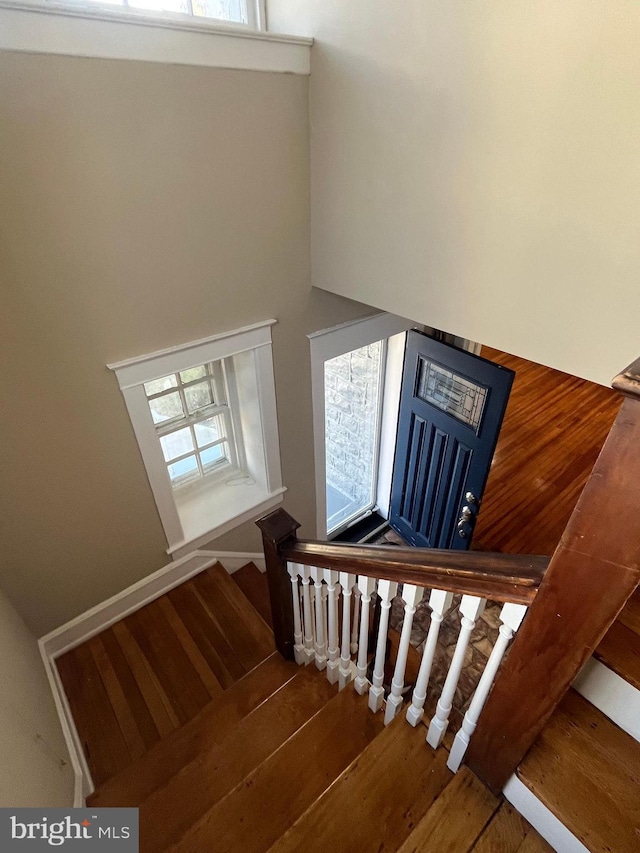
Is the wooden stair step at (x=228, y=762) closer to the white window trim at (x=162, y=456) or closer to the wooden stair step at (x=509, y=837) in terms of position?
the wooden stair step at (x=509, y=837)

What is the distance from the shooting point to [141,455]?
2131 mm

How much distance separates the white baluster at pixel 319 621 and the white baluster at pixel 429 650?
0.45 meters

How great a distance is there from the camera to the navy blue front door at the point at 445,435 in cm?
258

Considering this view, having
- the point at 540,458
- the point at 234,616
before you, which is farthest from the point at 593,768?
the point at 540,458

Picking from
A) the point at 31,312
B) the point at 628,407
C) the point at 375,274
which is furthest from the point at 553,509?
the point at 31,312

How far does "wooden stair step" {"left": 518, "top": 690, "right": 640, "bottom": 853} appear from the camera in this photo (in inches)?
37.3

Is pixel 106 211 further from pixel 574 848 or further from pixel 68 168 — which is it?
pixel 574 848

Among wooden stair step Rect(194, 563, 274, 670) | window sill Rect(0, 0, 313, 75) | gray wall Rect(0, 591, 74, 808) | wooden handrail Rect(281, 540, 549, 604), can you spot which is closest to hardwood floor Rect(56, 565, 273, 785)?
wooden stair step Rect(194, 563, 274, 670)

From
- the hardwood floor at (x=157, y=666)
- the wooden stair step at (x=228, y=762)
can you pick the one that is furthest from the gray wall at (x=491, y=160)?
the hardwood floor at (x=157, y=666)

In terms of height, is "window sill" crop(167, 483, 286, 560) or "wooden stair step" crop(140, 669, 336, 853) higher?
"window sill" crop(167, 483, 286, 560)

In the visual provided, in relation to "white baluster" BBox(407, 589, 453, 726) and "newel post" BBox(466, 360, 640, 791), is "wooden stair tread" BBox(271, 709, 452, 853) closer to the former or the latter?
"white baluster" BBox(407, 589, 453, 726)

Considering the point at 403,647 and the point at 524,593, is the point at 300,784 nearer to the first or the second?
the point at 403,647

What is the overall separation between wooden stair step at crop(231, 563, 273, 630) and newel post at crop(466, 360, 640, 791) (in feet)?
6.12

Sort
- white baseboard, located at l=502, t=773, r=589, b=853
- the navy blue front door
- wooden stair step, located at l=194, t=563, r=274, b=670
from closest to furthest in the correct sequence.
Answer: white baseboard, located at l=502, t=773, r=589, b=853 < wooden stair step, located at l=194, t=563, r=274, b=670 < the navy blue front door
